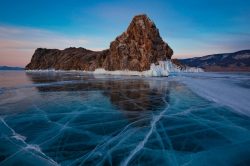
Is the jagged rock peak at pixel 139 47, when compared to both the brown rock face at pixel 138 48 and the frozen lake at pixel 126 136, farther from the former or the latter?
the frozen lake at pixel 126 136

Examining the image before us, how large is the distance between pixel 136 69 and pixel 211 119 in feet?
217

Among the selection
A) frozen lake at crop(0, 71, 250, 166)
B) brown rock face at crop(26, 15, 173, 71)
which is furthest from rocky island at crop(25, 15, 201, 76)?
frozen lake at crop(0, 71, 250, 166)

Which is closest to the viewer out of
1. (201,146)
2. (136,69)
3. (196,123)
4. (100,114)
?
(201,146)

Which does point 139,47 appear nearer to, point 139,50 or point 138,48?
point 138,48

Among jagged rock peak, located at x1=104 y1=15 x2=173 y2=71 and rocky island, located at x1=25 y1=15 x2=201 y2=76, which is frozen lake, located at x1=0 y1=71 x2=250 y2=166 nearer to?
rocky island, located at x1=25 y1=15 x2=201 y2=76

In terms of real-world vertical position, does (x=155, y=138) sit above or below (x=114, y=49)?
below

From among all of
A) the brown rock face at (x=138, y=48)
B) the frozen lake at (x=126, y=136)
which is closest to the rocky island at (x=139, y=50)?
the brown rock face at (x=138, y=48)

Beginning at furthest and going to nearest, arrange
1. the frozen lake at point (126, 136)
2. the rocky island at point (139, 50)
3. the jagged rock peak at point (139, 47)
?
the jagged rock peak at point (139, 47) → the rocky island at point (139, 50) → the frozen lake at point (126, 136)

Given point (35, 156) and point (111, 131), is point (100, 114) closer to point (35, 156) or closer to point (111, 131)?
point (111, 131)

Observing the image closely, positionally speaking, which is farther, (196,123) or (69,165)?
(196,123)

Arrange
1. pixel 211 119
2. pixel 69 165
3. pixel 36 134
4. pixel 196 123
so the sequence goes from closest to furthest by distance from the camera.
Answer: pixel 69 165
pixel 36 134
pixel 196 123
pixel 211 119

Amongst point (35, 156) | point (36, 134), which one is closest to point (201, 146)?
point (35, 156)

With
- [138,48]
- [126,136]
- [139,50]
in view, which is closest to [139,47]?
[138,48]

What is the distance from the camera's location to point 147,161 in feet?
18.9
